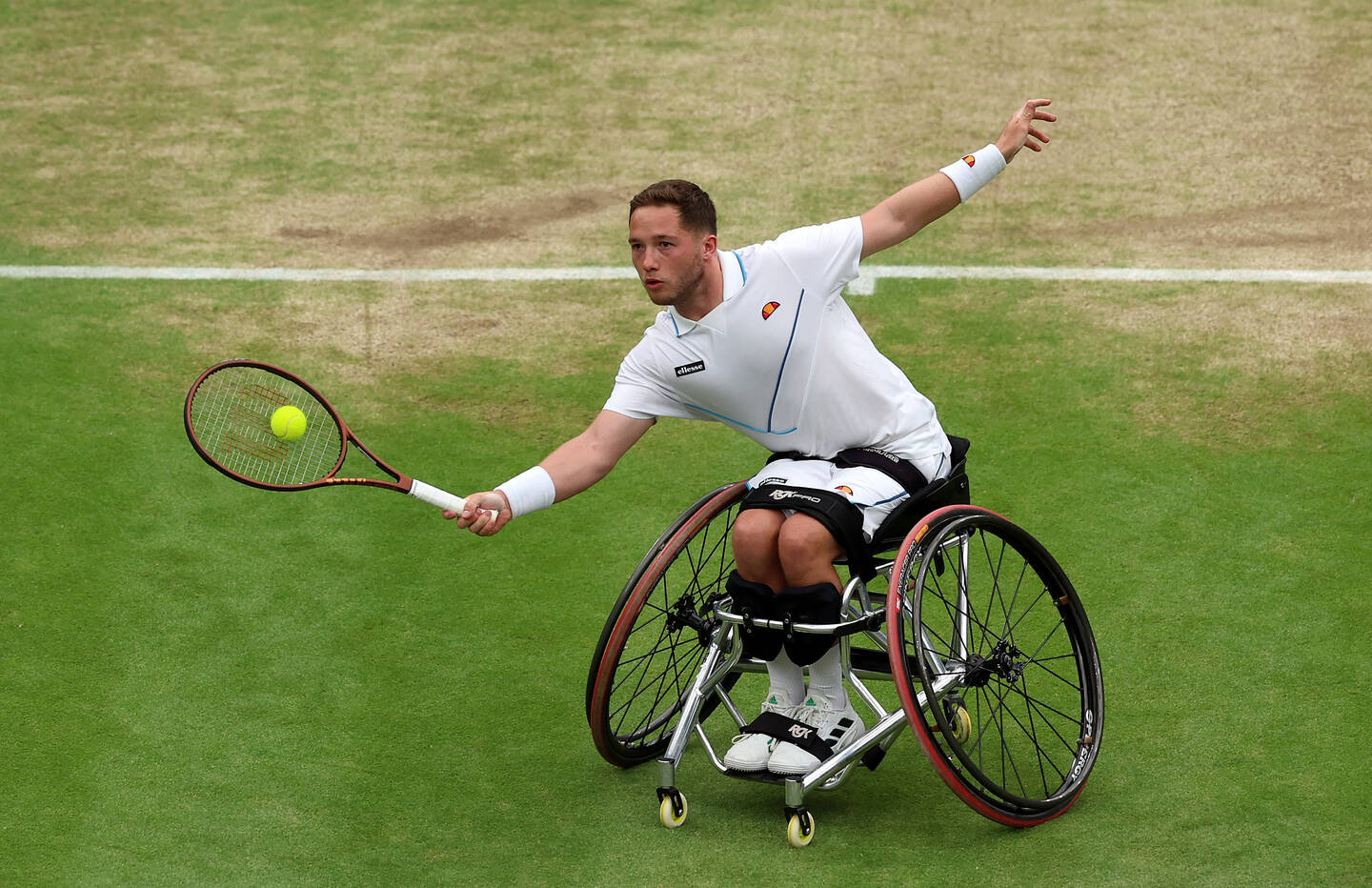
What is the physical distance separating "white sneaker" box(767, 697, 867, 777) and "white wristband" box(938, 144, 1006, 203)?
1526mm

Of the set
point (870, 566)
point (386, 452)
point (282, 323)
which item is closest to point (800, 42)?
point (282, 323)

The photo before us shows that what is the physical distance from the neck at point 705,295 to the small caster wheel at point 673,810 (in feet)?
4.35

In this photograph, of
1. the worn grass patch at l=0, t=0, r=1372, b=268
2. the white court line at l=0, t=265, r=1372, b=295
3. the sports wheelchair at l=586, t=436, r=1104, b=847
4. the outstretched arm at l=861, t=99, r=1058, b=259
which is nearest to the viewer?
the sports wheelchair at l=586, t=436, r=1104, b=847

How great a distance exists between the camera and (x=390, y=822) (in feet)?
15.0

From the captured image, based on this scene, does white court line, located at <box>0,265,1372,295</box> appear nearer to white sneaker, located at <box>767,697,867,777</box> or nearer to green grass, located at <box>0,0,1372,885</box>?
green grass, located at <box>0,0,1372,885</box>

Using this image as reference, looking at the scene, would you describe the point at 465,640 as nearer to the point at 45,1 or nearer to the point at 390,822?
the point at 390,822

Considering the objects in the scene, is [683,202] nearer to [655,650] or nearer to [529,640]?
[655,650]

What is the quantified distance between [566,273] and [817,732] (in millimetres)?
4061

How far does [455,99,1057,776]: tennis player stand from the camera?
14.8 ft

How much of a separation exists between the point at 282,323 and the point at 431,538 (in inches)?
81.5

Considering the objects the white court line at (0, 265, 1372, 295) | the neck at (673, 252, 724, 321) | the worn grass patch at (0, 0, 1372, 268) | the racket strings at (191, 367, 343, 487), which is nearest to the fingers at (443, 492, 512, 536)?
the racket strings at (191, 367, 343, 487)

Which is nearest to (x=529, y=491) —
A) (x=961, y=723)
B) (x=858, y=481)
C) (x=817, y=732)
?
(x=858, y=481)

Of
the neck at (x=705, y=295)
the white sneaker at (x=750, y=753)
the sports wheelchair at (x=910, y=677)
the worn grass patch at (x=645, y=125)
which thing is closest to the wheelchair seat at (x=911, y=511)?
the sports wheelchair at (x=910, y=677)

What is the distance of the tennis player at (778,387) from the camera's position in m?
4.51
